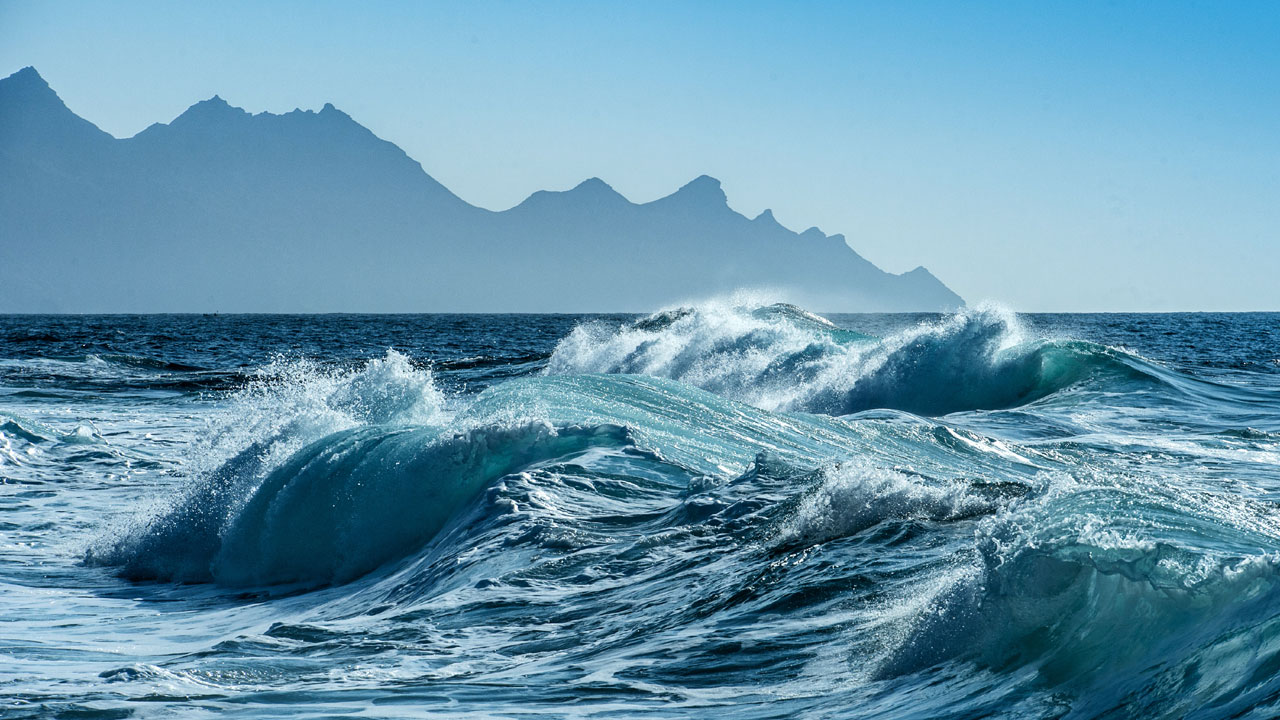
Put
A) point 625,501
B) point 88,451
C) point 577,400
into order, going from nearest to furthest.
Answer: point 625,501 < point 577,400 < point 88,451

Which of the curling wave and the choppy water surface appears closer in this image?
the choppy water surface

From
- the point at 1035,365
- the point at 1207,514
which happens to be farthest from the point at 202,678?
the point at 1035,365

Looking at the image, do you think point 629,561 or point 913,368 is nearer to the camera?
point 629,561

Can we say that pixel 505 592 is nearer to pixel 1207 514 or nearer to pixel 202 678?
pixel 202 678

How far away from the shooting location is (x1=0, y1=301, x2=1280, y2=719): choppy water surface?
374cm

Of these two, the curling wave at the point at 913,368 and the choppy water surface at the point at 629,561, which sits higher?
the curling wave at the point at 913,368

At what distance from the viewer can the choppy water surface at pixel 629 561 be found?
3.74 meters

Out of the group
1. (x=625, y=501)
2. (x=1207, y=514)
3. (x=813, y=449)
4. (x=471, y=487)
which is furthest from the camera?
(x=813, y=449)

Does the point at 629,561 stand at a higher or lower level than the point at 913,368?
lower

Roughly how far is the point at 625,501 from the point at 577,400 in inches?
162

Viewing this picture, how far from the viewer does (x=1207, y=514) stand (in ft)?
15.4

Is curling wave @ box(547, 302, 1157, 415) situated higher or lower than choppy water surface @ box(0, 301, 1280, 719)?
higher

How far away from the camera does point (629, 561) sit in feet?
19.8

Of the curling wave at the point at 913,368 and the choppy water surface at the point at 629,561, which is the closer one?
the choppy water surface at the point at 629,561
